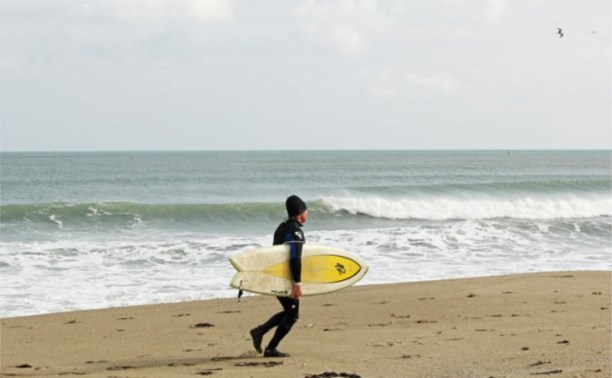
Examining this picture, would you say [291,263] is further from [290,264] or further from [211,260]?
[211,260]

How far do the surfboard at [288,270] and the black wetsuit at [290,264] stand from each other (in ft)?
0.32

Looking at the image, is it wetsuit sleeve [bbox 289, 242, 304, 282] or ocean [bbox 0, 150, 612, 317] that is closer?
wetsuit sleeve [bbox 289, 242, 304, 282]

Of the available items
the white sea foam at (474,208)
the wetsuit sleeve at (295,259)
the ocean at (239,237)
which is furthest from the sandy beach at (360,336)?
the white sea foam at (474,208)

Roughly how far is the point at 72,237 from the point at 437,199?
19.7 meters

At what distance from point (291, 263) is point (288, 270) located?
186 mm

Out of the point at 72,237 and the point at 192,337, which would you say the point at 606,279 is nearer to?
the point at 192,337

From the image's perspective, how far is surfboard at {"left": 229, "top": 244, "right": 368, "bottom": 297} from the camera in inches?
313

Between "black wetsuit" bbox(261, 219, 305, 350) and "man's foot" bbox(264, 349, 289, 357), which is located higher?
"black wetsuit" bbox(261, 219, 305, 350)

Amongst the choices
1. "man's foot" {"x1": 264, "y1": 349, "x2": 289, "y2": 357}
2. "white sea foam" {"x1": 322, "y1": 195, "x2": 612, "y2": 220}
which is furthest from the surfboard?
"white sea foam" {"x1": 322, "y1": 195, "x2": 612, "y2": 220}

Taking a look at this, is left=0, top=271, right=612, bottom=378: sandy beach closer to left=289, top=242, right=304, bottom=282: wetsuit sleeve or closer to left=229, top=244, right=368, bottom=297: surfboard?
left=229, top=244, right=368, bottom=297: surfboard

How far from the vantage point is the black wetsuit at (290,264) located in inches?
305

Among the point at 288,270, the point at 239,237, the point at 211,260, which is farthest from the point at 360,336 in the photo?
the point at 239,237

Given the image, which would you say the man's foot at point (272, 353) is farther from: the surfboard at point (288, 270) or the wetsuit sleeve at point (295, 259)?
the wetsuit sleeve at point (295, 259)

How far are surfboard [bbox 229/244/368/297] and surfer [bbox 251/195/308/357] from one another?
0.11m
